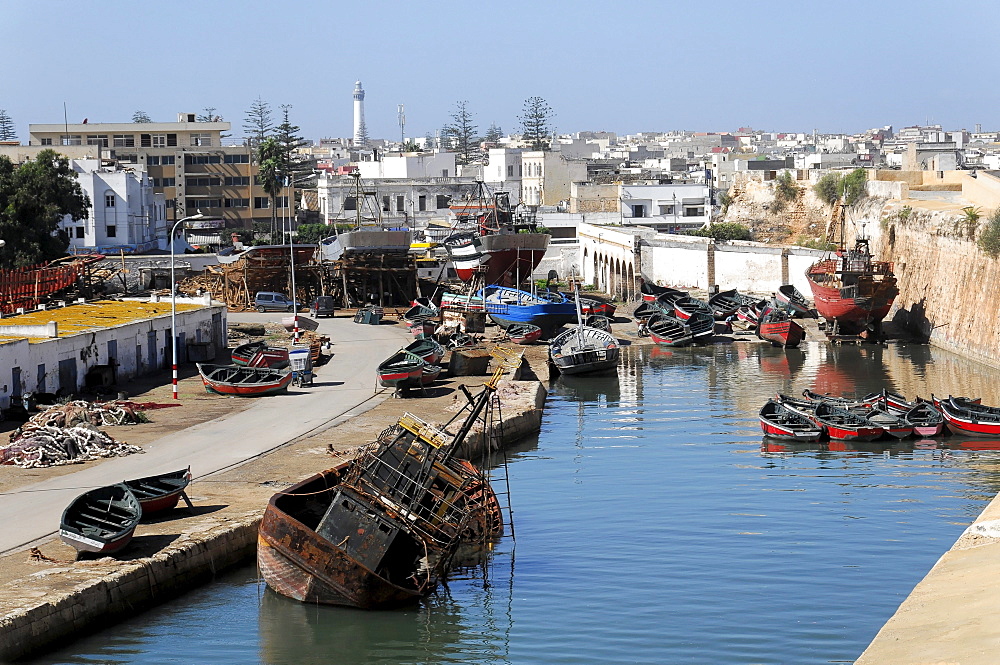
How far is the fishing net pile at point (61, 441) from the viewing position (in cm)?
2853

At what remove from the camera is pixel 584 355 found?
49.6 m

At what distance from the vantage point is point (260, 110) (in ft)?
492

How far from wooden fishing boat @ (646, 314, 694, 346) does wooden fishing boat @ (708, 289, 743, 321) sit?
4.57m

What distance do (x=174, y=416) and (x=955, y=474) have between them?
66.2 ft

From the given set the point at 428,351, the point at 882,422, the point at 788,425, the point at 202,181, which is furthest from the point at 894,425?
the point at 202,181

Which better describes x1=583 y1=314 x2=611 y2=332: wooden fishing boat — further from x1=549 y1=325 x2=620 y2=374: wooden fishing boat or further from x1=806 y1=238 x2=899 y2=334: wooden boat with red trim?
x1=806 y1=238 x2=899 y2=334: wooden boat with red trim

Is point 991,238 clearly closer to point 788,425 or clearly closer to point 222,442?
point 788,425

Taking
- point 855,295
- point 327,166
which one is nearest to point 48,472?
point 855,295

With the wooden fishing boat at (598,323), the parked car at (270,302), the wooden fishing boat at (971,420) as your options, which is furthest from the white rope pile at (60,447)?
the parked car at (270,302)

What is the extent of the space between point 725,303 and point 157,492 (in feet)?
152

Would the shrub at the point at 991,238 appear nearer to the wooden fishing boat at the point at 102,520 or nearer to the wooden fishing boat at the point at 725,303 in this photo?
the wooden fishing boat at the point at 725,303

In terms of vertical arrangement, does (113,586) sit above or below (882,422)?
below

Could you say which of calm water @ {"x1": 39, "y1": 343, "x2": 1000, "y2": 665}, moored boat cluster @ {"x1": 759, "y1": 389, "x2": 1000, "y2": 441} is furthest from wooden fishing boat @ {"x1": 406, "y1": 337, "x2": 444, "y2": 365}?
moored boat cluster @ {"x1": 759, "y1": 389, "x2": 1000, "y2": 441}

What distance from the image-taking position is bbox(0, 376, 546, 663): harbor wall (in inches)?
733
